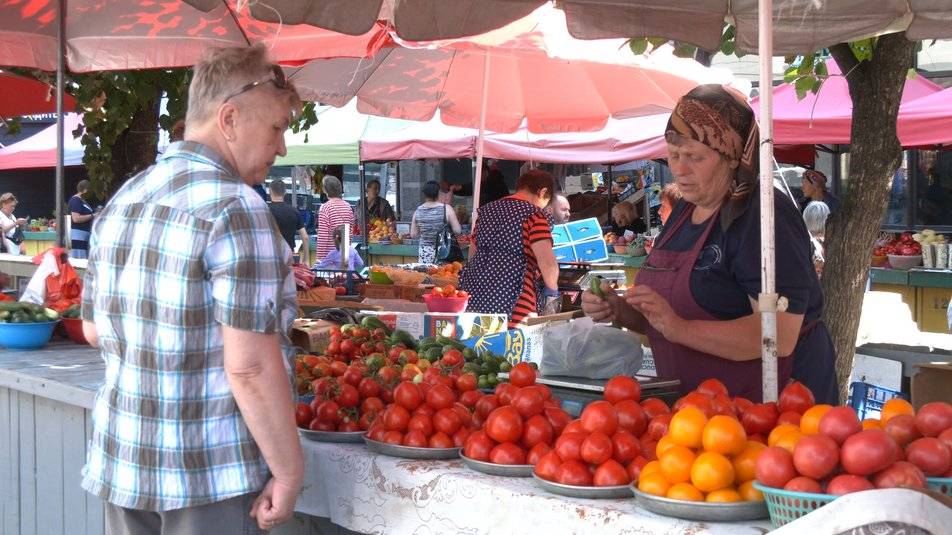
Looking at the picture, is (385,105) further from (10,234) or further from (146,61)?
(10,234)

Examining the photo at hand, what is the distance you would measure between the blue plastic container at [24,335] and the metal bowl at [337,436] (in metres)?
2.41

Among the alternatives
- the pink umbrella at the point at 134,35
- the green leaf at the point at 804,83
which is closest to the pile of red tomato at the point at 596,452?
the pink umbrella at the point at 134,35

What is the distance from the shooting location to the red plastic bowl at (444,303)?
7088 millimetres

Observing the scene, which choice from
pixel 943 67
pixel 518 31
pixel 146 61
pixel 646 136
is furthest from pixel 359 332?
pixel 943 67

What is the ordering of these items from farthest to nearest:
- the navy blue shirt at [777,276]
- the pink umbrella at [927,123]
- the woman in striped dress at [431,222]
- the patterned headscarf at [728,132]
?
the woman in striped dress at [431,222] → the pink umbrella at [927,123] → the patterned headscarf at [728,132] → the navy blue shirt at [777,276]

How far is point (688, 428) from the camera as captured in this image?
95.3 inches

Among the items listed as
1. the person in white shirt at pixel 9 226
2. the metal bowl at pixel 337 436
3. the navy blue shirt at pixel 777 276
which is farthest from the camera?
the person in white shirt at pixel 9 226

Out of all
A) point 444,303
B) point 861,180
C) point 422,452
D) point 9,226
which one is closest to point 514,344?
point 444,303

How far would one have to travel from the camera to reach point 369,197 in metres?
18.7

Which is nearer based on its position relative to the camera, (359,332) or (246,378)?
(246,378)

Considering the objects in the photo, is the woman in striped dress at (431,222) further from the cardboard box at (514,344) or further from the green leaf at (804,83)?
the green leaf at (804,83)

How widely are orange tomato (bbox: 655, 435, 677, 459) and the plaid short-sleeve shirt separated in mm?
939

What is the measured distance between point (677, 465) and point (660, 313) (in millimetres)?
1094

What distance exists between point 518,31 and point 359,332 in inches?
82.0
